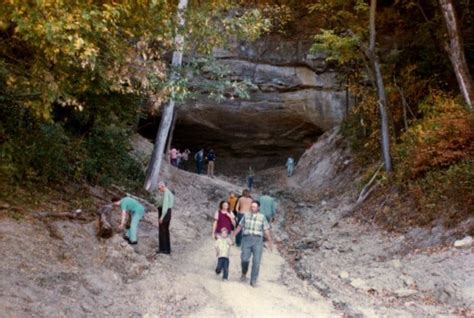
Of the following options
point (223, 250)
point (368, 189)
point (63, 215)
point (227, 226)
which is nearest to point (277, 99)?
point (368, 189)

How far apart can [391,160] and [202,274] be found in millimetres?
8591

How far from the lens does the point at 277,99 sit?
29.0 metres

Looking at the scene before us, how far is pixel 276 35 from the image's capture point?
93.7 feet

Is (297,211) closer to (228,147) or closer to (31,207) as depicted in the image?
(31,207)

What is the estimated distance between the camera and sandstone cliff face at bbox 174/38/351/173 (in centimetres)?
2836

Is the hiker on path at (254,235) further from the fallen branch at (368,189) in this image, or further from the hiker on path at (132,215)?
the fallen branch at (368,189)

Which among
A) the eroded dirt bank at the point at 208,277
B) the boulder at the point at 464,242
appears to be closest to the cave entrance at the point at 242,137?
the eroded dirt bank at the point at 208,277

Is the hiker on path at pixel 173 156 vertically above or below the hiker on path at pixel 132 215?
above

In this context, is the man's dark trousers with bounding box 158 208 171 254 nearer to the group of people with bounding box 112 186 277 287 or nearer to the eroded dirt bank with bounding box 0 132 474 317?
the group of people with bounding box 112 186 277 287

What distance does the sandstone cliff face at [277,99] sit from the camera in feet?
93.0

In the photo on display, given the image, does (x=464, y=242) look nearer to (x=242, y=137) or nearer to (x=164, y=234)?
(x=164, y=234)

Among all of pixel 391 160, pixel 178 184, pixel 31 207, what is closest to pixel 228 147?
pixel 178 184

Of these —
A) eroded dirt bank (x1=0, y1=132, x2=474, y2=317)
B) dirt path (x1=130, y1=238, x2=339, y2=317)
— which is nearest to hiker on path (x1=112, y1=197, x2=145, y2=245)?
eroded dirt bank (x1=0, y1=132, x2=474, y2=317)

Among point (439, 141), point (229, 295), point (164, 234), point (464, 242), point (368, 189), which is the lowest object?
point (229, 295)
